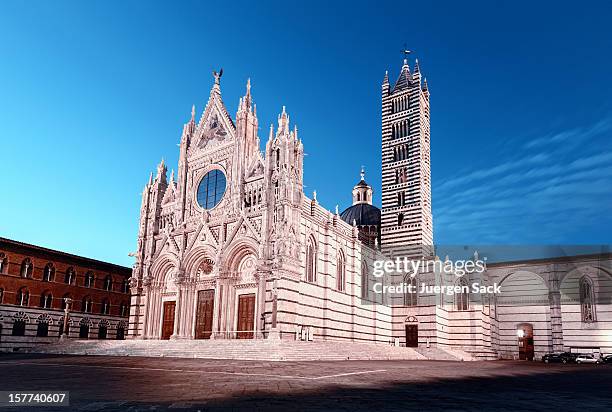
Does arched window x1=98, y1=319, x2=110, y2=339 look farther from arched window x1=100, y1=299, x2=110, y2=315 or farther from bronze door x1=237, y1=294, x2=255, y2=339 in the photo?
bronze door x1=237, y1=294, x2=255, y2=339

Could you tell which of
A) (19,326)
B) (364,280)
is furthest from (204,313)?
(19,326)

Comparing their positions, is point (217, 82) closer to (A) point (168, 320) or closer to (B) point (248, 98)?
(B) point (248, 98)

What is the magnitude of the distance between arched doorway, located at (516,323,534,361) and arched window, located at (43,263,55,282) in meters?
44.3

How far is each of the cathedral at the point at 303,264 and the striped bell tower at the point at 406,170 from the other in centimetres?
12

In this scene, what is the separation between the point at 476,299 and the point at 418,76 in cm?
2313

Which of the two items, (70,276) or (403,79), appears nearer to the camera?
(70,276)

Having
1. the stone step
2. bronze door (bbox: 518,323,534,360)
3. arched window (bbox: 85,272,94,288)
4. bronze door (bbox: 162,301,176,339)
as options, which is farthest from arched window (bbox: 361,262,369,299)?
arched window (bbox: 85,272,94,288)

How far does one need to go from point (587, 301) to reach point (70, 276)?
4714 cm

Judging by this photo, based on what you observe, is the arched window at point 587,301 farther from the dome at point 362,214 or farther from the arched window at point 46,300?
the arched window at point 46,300

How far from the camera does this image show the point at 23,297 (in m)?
42.2

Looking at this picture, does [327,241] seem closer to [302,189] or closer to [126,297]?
[302,189]

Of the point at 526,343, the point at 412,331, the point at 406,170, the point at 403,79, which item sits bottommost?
the point at 526,343

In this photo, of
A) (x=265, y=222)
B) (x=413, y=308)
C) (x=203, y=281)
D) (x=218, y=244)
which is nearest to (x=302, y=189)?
(x=265, y=222)

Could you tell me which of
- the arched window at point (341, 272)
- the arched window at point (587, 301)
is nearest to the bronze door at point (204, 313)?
the arched window at point (341, 272)
